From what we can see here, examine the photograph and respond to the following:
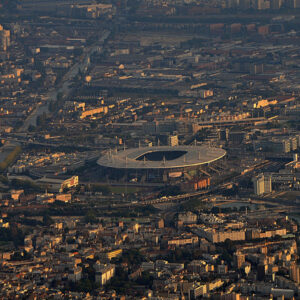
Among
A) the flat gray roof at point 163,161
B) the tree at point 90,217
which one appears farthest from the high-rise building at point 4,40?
the tree at point 90,217

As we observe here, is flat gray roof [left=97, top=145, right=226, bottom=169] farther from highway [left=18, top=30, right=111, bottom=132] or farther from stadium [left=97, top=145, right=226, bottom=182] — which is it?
highway [left=18, top=30, right=111, bottom=132]

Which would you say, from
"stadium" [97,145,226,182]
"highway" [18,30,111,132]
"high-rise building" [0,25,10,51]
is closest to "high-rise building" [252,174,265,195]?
"stadium" [97,145,226,182]

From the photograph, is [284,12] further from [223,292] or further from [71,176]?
[223,292]

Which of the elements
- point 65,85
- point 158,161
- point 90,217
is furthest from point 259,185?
point 65,85

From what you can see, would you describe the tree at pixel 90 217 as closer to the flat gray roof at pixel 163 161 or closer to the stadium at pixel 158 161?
the stadium at pixel 158 161

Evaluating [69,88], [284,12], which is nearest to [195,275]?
[69,88]

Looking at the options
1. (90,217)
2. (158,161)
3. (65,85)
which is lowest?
(65,85)

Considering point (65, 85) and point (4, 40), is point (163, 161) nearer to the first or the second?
point (65, 85)

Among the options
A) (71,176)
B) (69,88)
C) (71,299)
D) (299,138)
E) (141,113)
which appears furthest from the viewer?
(69,88)

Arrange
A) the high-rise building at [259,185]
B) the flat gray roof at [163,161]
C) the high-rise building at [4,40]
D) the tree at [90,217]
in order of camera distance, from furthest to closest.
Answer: the high-rise building at [4,40], the flat gray roof at [163,161], the high-rise building at [259,185], the tree at [90,217]
